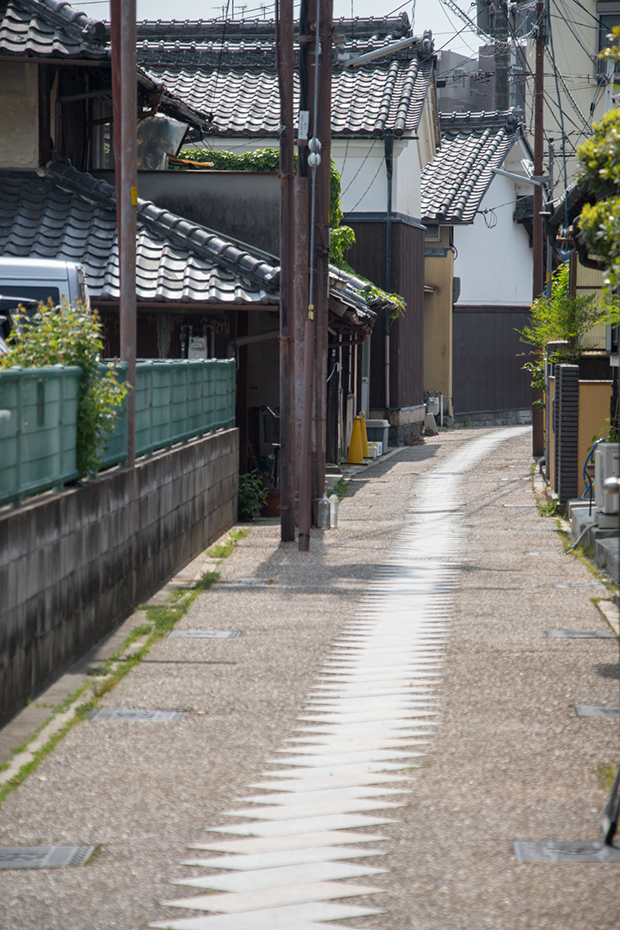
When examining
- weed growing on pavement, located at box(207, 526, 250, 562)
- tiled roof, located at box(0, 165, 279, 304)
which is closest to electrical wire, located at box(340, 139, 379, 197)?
tiled roof, located at box(0, 165, 279, 304)

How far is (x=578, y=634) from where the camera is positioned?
834 cm

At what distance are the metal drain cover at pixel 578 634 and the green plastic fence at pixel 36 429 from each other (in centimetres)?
364

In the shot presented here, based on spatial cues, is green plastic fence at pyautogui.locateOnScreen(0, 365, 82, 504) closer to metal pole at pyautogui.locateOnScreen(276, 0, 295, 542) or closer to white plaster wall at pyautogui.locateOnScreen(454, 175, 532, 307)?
metal pole at pyautogui.locateOnScreen(276, 0, 295, 542)

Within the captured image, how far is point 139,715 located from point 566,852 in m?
2.78

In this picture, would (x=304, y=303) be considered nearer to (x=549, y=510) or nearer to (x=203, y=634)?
(x=549, y=510)

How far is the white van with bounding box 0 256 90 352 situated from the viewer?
460 inches

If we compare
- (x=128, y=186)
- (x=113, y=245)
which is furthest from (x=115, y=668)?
(x=113, y=245)

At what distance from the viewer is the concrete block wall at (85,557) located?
623 cm

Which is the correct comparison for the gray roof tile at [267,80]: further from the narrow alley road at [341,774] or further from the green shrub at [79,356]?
the green shrub at [79,356]

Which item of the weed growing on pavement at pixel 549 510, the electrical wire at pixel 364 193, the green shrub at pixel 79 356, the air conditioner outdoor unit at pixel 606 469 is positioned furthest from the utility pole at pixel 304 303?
the electrical wire at pixel 364 193

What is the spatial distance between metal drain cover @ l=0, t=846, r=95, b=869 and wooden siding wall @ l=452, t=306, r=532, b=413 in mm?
30369

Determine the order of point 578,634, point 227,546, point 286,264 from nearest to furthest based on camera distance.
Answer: point 578,634, point 227,546, point 286,264

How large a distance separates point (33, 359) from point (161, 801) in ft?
11.9

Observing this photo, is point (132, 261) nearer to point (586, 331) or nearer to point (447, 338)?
point (586, 331)
